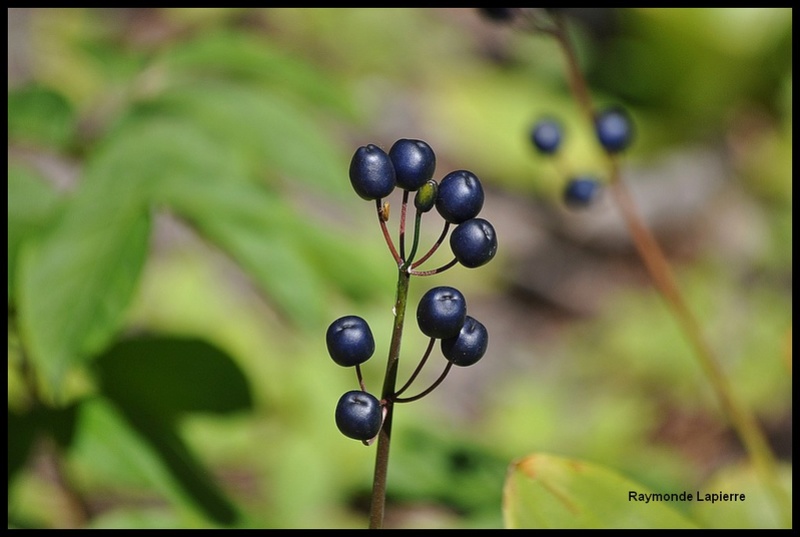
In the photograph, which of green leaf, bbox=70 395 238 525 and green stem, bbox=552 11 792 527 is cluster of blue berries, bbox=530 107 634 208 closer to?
green stem, bbox=552 11 792 527

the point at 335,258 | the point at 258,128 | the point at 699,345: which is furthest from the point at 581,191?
the point at 258,128

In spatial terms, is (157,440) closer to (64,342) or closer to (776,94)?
(64,342)

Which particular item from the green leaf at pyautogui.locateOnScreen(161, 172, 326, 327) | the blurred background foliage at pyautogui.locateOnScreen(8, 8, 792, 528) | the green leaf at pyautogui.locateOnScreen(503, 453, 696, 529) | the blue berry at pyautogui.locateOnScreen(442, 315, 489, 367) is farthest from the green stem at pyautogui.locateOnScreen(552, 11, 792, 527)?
the blue berry at pyautogui.locateOnScreen(442, 315, 489, 367)

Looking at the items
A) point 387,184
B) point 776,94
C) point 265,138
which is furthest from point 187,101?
point 776,94

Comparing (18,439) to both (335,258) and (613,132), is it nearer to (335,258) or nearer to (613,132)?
(335,258)
